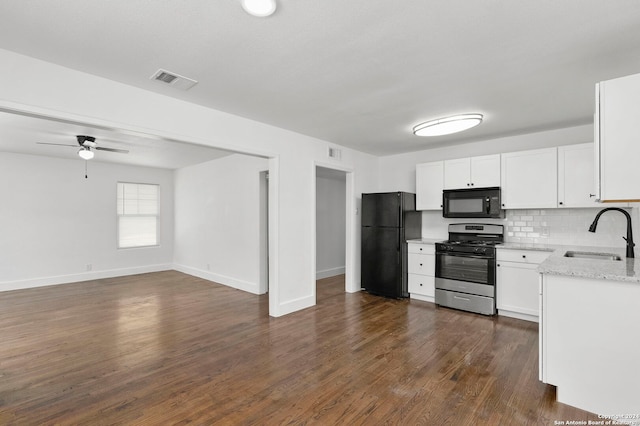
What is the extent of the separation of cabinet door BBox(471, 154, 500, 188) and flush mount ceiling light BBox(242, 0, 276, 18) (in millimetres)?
3729

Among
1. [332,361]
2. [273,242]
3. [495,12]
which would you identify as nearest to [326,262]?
[273,242]

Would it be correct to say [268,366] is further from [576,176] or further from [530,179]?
[576,176]

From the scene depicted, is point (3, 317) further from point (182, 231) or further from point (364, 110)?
point (364, 110)

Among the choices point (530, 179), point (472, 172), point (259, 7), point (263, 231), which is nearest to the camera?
point (259, 7)

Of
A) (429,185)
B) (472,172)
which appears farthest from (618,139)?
(429,185)

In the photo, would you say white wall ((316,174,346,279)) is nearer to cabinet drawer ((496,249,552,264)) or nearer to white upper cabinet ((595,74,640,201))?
cabinet drawer ((496,249,552,264))

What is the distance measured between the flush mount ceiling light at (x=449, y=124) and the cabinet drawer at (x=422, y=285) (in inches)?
85.7

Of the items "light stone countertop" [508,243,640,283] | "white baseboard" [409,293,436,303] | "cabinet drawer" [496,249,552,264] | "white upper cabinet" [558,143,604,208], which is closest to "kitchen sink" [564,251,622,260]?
"cabinet drawer" [496,249,552,264]

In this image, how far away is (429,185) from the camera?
4918mm

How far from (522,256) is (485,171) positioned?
4.15ft

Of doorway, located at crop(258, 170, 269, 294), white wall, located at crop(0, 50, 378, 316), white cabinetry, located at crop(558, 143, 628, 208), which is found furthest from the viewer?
doorway, located at crop(258, 170, 269, 294)

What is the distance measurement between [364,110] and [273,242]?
6.56ft

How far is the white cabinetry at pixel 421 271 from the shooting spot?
464cm

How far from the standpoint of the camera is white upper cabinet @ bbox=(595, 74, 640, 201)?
1952mm
